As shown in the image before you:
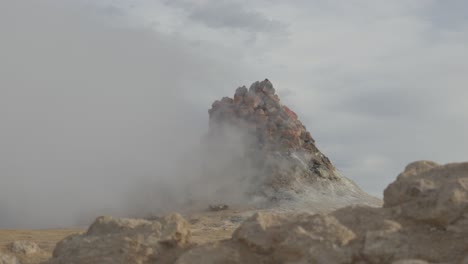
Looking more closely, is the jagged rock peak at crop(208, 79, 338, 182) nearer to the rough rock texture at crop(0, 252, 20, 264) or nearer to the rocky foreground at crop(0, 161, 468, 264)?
the rough rock texture at crop(0, 252, 20, 264)

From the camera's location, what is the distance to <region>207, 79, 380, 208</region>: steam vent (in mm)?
26031

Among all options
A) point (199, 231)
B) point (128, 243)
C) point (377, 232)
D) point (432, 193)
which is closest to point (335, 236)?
point (377, 232)

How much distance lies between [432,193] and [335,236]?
0.95 metres

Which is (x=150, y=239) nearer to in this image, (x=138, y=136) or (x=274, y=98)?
(x=274, y=98)

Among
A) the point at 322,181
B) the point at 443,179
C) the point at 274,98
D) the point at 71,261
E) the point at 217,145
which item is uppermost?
the point at 274,98

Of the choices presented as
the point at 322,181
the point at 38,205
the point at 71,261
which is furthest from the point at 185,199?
the point at 71,261

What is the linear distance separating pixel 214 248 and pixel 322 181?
21.7 m

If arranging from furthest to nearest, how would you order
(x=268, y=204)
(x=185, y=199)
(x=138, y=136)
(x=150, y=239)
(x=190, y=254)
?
(x=138, y=136)
(x=185, y=199)
(x=268, y=204)
(x=150, y=239)
(x=190, y=254)

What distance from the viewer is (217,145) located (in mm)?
29328

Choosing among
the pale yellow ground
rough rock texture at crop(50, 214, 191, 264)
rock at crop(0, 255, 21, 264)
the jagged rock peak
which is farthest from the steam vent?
rough rock texture at crop(50, 214, 191, 264)

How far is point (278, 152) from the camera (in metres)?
27.7

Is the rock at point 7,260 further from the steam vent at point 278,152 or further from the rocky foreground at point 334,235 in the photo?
the steam vent at point 278,152

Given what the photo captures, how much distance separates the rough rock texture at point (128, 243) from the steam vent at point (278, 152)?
18614 millimetres

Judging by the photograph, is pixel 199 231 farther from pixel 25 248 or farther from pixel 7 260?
pixel 7 260
